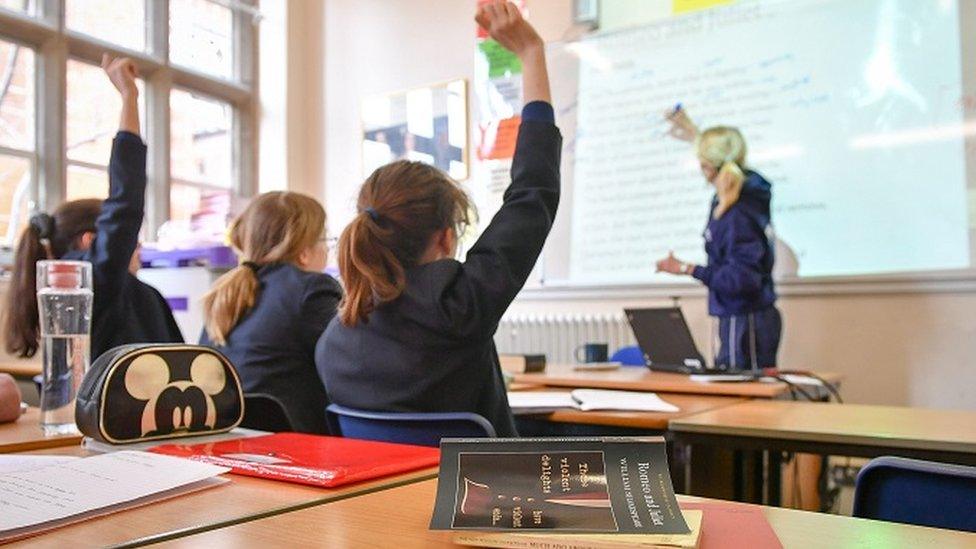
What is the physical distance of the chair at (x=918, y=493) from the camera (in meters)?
0.92

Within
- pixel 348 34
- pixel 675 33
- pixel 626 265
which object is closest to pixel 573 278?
pixel 626 265

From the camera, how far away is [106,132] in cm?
456

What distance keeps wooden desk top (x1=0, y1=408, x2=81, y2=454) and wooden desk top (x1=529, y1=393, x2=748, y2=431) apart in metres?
0.93

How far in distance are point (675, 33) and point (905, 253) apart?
4.98 feet

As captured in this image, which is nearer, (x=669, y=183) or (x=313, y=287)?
(x=313, y=287)

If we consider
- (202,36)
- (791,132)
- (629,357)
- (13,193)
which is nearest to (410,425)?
(629,357)

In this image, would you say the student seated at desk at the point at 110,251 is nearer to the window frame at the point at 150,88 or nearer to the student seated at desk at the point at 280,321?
the student seated at desk at the point at 280,321

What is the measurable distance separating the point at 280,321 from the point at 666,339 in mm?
1319

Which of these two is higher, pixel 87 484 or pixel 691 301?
pixel 691 301

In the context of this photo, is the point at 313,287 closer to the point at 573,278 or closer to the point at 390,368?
the point at 390,368

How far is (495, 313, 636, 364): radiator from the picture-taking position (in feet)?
13.5

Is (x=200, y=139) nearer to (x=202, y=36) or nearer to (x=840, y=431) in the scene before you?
(x=202, y=36)

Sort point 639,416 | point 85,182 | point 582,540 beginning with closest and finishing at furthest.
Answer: point 582,540 < point 639,416 < point 85,182

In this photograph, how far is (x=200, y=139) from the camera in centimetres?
518
